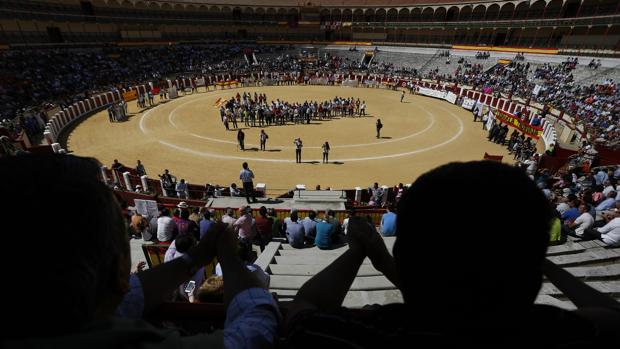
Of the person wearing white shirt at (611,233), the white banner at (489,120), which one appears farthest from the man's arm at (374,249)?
the white banner at (489,120)

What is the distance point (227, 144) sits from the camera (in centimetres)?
2083

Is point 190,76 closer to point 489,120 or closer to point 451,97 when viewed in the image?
point 451,97

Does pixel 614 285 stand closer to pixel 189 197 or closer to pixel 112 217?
pixel 112 217

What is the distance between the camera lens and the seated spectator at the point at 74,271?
0.83 m

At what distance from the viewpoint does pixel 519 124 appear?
2427 cm

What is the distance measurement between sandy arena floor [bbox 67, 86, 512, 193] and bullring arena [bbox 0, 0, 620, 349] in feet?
0.57

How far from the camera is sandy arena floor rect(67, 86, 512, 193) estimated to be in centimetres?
1681

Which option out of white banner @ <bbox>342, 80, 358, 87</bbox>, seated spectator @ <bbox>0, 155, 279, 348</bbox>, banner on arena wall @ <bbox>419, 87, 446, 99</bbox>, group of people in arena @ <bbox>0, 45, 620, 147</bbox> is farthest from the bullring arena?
white banner @ <bbox>342, 80, 358, 87</bbox>

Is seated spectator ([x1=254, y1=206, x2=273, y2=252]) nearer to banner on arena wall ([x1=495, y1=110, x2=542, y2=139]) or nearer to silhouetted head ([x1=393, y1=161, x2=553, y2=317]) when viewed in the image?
silhouetted head ([x1=393, y1=161, x2=553, y2=317])

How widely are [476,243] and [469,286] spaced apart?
5.8 inches

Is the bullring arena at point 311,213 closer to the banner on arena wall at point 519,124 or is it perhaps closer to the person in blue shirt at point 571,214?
the person in blue shirt at point 571,214

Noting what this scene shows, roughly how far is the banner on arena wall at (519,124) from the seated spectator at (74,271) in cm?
2660

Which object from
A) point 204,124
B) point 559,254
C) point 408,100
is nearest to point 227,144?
point 204,124

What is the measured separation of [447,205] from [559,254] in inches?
295
